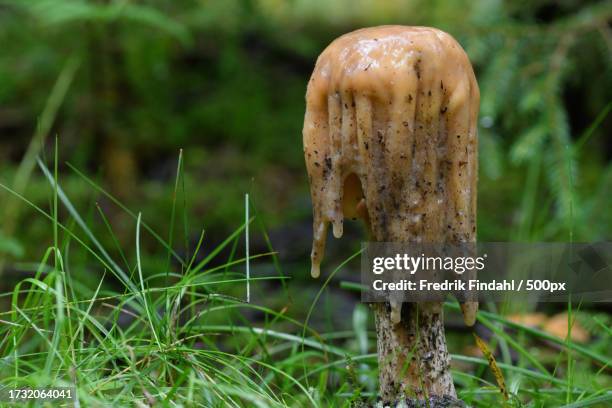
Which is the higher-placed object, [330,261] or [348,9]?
[348,9]

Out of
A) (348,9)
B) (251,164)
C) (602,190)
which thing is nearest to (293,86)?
(251,164)

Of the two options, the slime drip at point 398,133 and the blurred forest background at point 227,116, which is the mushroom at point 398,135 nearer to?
the slime drip at point 398,133

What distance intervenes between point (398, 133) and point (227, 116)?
3783 mm

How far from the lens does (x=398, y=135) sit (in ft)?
5.23

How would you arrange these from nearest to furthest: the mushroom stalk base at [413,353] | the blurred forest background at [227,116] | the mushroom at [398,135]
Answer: the mushroom at [398,135]
the mushroom stalk base at [413,353]
the blurred forest background at [227,116]

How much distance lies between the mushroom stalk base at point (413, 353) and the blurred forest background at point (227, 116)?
4.68ft

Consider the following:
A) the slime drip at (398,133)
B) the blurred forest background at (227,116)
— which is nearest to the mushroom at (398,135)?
the slime drip at (398,133)

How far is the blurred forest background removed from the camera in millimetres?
3387

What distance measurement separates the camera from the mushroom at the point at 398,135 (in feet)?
5.17

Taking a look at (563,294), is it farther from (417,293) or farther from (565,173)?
(417,293)

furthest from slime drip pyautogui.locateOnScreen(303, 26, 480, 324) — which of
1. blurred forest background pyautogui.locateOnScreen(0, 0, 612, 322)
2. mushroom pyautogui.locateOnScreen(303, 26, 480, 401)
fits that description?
blurred forest background pyautogui.locateOnScreen(0, 0, 612, 322)

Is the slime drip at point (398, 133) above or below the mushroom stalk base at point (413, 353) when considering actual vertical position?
above

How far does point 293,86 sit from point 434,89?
4233 mm

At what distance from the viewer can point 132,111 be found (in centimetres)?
464
